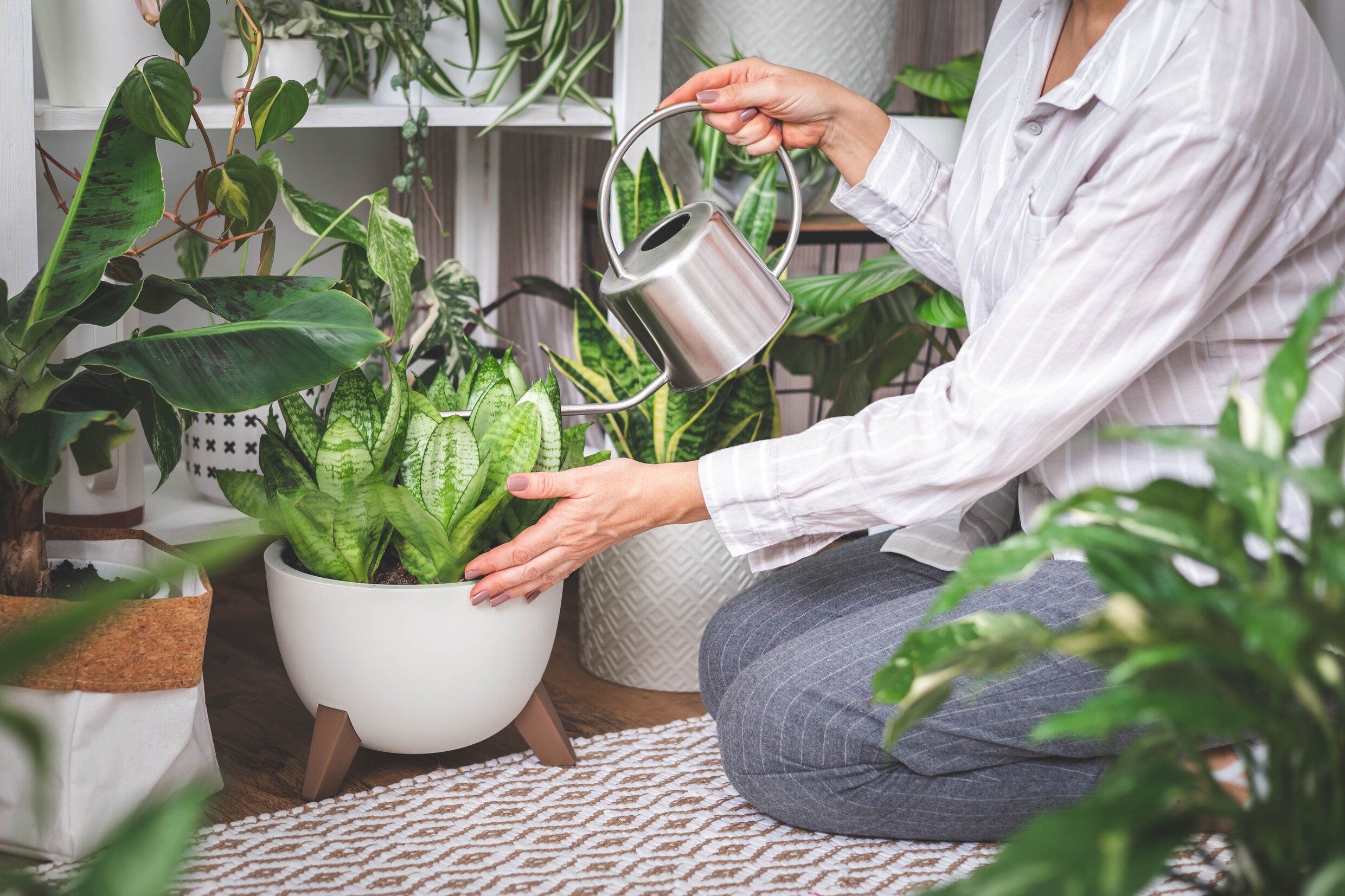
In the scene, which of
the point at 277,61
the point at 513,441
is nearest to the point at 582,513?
the point at 513,441

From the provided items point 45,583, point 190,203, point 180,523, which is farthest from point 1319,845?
point 190,203

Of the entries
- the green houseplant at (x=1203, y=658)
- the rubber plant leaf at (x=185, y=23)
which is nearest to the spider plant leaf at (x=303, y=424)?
the rubber plant leaf at (x=185, y=23)

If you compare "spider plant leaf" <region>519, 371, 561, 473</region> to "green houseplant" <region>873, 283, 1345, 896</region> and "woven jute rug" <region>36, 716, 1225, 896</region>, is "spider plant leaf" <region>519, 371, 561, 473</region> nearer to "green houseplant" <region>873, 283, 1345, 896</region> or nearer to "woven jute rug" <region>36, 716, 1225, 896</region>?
"woven jute rug" <region>36, 716, 1225, 896</region>

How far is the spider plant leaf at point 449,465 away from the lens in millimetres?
1121

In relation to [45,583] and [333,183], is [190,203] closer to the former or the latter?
[333,183]

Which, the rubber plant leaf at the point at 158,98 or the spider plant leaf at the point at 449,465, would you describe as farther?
the spider plant leaf at the point at 449,465

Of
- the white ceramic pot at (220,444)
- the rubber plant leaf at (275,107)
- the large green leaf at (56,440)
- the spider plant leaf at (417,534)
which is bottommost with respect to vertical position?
the white ceramic pot at (220,444)

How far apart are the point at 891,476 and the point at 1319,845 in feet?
2.12

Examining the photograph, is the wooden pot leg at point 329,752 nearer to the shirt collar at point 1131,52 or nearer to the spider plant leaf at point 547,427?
the spider plant leaf at point 547,427

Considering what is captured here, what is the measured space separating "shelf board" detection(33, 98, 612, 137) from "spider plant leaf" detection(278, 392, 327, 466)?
0.38m

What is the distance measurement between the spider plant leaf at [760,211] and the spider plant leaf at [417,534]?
2.00 ft

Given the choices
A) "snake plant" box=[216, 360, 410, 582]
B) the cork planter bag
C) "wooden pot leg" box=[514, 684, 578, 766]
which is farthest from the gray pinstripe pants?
the cork planter bag

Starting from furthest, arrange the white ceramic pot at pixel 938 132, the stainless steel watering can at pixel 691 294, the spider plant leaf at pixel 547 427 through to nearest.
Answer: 1. the white ceramic pot at pixel 938 132
2. the spider plant leaf at pixel 547 427
3. the stainless steel watering can at pixel 691 294

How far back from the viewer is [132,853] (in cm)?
38
